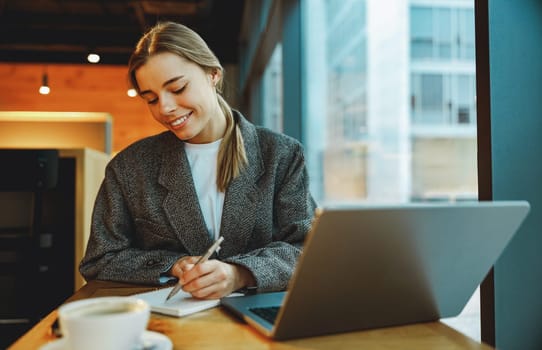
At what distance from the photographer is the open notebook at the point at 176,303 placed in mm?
761

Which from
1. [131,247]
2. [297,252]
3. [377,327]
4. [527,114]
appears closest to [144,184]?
[131,247]

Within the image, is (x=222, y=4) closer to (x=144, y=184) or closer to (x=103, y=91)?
(x=103, y=91)

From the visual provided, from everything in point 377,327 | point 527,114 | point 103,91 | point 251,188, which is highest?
point 103,91

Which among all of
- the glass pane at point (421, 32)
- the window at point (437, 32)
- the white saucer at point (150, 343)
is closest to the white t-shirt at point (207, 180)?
the white saucer at point (150, 343)

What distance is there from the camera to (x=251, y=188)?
4.00ft

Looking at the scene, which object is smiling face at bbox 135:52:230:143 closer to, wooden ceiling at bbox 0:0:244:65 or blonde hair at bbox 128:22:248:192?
blonde hair at bbox 128:22:248:192

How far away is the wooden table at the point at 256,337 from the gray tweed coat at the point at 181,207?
36cm

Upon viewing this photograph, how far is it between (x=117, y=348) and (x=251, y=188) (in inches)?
28.4

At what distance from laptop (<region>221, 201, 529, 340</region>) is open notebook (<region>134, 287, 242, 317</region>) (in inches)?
4.0

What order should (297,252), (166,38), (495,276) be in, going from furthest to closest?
(166,38), (297,252), (495,276)

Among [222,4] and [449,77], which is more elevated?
[222,4]

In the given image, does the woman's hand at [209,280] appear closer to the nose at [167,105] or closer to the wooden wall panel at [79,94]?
the nose at [167,105]

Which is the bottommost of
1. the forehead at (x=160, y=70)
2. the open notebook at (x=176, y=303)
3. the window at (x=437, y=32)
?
the open notebook at (x=176, y=303)

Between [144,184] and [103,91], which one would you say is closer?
[144,184]
